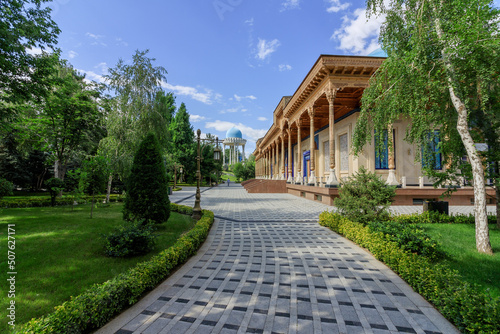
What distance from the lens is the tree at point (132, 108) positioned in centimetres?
1302

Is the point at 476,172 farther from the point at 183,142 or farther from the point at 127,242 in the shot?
the point at 183,142

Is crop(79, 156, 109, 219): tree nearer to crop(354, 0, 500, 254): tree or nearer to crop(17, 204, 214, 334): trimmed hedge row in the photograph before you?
crop(17, 204, 214, 334): trimmed hedge row

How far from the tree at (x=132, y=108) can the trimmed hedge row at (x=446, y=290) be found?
13155mm

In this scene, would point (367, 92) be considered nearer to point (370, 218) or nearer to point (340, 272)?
point (370, 218)

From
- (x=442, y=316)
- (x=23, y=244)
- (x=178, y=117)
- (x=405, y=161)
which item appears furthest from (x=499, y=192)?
(x=178, y=117)

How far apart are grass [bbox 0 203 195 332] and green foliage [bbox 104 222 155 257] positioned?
19 centimetres

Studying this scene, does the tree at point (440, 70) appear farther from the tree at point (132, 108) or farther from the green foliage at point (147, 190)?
the tree at point (132, 108)

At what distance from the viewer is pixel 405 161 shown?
1502 centimetres

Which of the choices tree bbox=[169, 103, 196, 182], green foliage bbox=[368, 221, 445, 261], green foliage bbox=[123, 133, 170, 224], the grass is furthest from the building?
tree bbox=[169, 103, 196, 182]

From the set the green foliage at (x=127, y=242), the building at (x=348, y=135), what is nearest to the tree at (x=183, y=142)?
the building at (x=348, y=135)

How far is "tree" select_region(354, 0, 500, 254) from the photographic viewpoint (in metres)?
4.66

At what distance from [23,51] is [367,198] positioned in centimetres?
1349

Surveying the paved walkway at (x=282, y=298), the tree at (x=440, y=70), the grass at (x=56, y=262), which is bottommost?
the paved walkway at (x=282, y=298)

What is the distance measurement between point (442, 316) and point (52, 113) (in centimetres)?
1711
